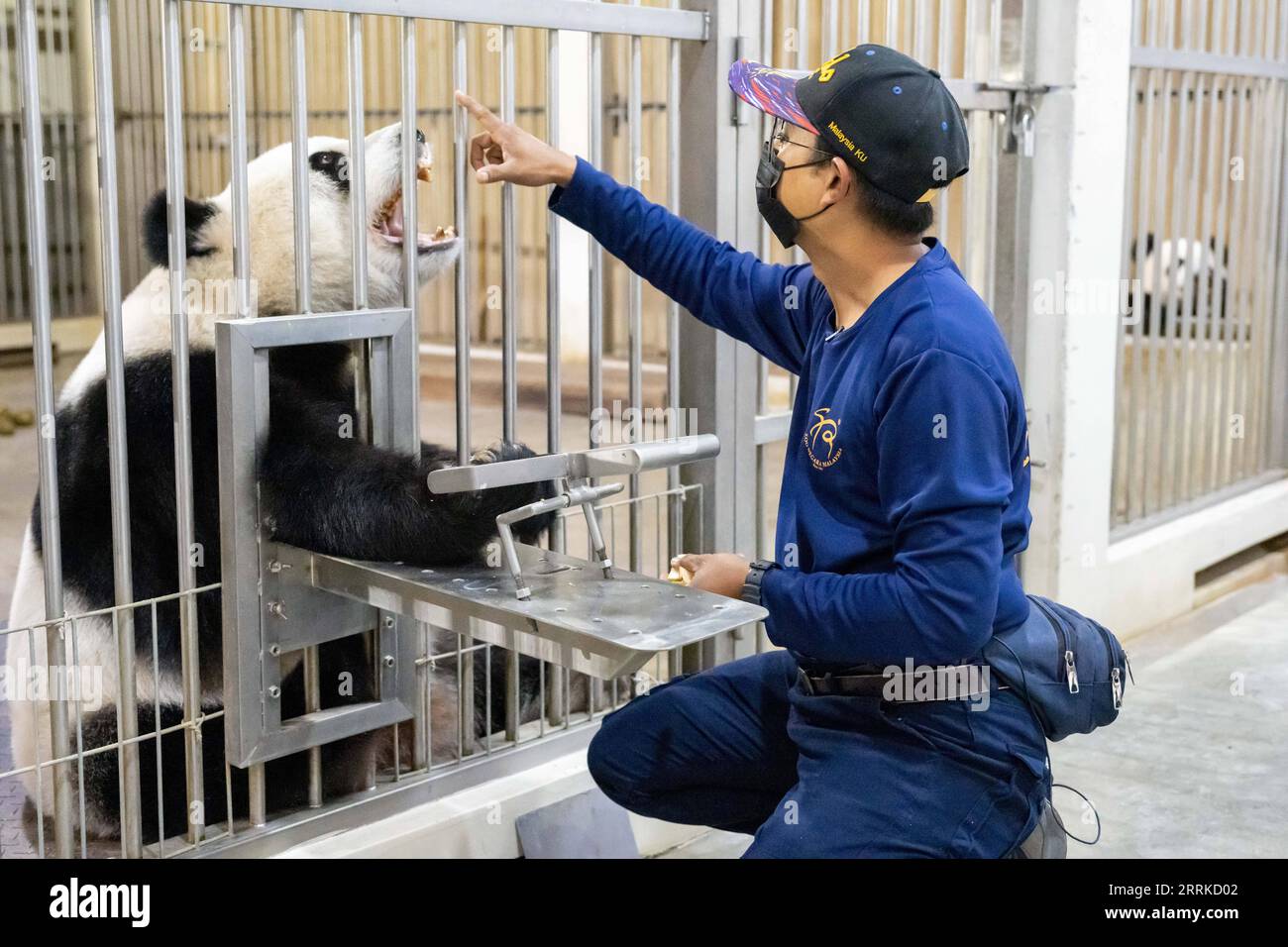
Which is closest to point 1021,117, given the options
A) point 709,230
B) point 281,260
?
point 709,230

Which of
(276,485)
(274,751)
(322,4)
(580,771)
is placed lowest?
(580,771)

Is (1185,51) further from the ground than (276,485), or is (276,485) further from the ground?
(1185,51)

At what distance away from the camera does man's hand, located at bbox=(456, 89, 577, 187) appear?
7.64 ft

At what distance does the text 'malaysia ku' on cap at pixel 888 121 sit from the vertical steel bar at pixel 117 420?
93 centimetres

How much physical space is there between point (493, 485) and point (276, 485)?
39 cm

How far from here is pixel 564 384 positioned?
9562 millimetres

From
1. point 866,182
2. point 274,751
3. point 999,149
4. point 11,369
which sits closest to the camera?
point 866,182

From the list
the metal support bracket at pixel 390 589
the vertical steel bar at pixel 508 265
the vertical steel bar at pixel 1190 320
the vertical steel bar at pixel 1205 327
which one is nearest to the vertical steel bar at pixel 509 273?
the vertical steel bar at pixel 508 265

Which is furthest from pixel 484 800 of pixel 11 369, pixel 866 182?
pixel 11 369

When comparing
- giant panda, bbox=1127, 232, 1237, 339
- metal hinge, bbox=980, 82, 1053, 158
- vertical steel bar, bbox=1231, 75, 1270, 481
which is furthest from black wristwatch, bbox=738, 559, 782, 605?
vertical steel bar, bbox=1231, 75, 1270, 481

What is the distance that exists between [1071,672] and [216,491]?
131cm
